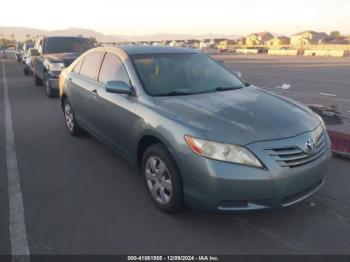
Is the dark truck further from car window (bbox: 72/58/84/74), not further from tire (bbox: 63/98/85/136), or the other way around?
car window (bbox: 72/58/84/74)

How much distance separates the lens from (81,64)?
603cm

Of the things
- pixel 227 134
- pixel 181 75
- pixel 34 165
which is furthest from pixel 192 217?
pixel 34 165

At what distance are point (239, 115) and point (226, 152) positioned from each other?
0.54 meters

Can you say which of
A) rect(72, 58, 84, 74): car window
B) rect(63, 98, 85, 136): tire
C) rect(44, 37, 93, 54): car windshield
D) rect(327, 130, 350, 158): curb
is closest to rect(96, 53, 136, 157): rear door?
rect(72, 58, 84, 74): car window

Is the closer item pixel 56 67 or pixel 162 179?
pixel 162 179

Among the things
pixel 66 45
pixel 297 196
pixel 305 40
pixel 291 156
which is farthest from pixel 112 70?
pixel 305 40

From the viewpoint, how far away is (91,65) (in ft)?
18.2

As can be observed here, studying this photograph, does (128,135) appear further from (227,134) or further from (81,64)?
(81,64)

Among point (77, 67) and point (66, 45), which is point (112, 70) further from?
point (66, 45)

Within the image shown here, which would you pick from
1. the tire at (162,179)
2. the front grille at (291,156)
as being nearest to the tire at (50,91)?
the tire at (162,179)

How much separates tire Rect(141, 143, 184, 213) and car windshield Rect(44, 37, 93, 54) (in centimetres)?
906

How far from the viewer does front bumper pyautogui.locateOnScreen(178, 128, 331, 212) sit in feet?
10.00

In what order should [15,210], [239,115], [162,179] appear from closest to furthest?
[239,115], [162,179], [15,210]

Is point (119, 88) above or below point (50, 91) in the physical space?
above
